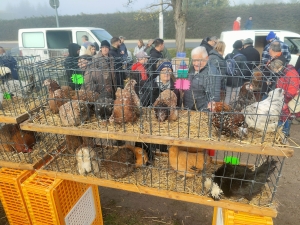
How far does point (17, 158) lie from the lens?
2727 mm

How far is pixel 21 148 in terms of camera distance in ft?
9.07

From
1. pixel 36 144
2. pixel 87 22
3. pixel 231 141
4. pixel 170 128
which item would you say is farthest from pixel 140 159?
pixel 87 22

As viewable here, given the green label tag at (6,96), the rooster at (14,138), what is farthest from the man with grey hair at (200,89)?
the green label tag at (6,96)

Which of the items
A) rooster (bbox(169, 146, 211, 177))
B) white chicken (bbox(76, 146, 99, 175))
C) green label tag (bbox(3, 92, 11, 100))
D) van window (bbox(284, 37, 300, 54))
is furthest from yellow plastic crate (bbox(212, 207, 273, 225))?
van window (bbox(284, 37, 300, 54))

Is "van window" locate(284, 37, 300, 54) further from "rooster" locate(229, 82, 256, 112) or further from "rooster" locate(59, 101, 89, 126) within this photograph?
"rooster" locate(59, 101, 89, 126)

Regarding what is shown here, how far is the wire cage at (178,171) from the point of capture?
2.09 metres

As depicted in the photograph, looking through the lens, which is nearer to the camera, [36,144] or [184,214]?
[36,144]

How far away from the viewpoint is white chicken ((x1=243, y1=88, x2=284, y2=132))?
1927 millimetres

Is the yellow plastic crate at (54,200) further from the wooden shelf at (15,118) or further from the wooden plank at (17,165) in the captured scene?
the wooden shelf at (15,118)

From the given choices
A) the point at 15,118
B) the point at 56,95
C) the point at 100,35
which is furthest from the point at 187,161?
the point at 100,35

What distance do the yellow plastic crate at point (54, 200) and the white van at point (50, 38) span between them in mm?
6566

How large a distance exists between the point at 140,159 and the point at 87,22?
86.6 ft

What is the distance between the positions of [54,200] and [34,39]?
8.40 meters

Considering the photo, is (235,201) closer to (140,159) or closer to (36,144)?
(140,159)
